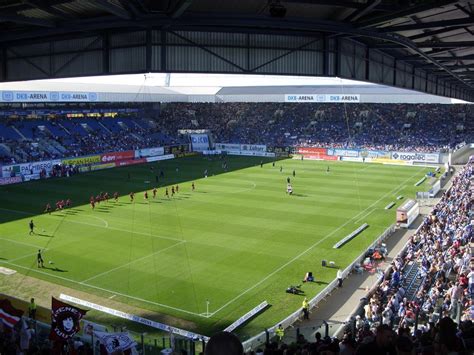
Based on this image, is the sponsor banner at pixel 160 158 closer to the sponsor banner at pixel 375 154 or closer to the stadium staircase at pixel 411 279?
the sponsor banner at pixel 375 154

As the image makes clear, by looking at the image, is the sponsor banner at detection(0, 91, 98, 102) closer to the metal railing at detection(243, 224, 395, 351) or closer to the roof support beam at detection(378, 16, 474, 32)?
the metal railing at detection(243, 224, 395, 351)

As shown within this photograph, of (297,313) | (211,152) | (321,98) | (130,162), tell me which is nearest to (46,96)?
(130,162)

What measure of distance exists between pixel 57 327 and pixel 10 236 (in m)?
22.9

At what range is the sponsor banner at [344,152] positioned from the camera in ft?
240

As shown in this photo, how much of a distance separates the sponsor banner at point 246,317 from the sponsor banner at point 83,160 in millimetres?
42355

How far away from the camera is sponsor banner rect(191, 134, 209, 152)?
271 ft

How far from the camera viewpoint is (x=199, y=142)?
3302 inches

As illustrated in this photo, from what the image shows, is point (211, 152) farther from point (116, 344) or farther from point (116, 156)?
point (116, 344)

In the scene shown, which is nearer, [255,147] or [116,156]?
[116,156]

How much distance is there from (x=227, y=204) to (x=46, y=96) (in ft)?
102

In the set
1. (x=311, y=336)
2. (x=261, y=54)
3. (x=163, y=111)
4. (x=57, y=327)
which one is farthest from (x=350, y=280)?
(x=163, y=111)

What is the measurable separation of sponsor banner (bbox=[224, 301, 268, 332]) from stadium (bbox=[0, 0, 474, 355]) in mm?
90

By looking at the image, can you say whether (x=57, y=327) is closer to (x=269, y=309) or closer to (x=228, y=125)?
(x=269, y=309)

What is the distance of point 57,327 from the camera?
39.6 feet
